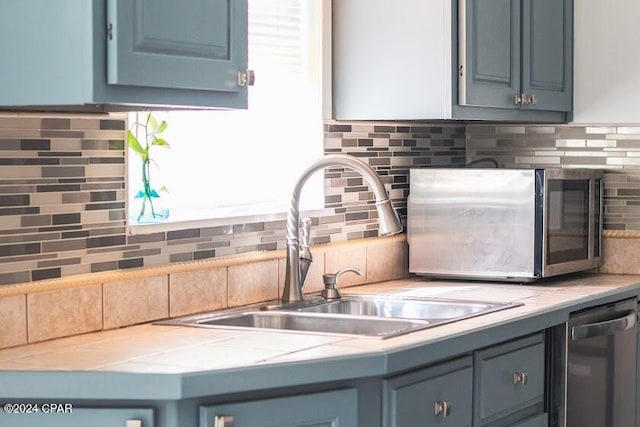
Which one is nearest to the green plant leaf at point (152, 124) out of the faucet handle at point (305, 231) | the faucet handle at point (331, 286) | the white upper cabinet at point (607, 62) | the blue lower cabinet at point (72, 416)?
the faucet handle at point (305, 231)

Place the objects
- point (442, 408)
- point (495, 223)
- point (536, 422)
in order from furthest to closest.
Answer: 1. point (495, 223)
2. point (536, 422)
3. point (442, 408)

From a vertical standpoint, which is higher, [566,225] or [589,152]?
[589,152]

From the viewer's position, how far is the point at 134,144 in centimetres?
311

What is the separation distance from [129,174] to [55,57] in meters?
0.68

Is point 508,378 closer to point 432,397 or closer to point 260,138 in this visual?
point 432,397

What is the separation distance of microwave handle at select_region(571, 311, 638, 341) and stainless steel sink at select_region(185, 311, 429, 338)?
68cm

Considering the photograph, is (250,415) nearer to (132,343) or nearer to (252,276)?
(132,343)

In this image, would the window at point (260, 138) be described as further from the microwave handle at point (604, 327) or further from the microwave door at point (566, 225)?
the microwave handle at point (604, 327)

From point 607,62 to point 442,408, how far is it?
70.5 inches

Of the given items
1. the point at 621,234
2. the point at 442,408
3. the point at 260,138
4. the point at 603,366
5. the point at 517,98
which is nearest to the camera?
the point at 442,408

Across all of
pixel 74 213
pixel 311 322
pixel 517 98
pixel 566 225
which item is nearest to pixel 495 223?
pixel 566 225

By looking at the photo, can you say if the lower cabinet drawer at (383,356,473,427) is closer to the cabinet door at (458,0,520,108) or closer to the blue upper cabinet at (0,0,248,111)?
the blue upper cabinet at (0,0,248,111)

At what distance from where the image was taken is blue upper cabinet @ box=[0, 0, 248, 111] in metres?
2.44

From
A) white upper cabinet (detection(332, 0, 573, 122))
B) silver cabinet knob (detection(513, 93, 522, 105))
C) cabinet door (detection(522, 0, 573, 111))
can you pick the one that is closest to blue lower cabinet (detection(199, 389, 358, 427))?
white upper cabinet (detection(332, 0, 573, 122))
